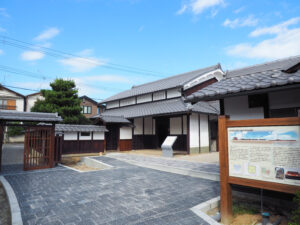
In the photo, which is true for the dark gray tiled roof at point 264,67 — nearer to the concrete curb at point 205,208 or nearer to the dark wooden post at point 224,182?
the dark wooden post at point 224,182

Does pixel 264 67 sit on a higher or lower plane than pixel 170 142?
higher

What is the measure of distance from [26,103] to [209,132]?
30.8m

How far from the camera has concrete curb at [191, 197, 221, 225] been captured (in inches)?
150

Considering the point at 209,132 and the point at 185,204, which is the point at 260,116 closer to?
the point at 185,204

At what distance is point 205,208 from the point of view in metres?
4.44

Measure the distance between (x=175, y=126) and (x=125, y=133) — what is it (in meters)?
4.47

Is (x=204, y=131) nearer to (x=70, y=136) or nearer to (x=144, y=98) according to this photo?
(x=144, y=98)

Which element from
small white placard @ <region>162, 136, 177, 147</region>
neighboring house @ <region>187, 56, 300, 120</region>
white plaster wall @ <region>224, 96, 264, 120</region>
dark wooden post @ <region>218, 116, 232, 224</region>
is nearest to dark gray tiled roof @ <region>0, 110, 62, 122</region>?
small white placard @ <region>162, 136, 177, 147</region>

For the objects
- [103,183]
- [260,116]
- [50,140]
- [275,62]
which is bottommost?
[103,183]

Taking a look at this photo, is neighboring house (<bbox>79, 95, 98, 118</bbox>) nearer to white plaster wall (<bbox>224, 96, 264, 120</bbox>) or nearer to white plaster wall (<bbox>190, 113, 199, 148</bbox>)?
white plaster wall (<bbox>190, 113, 199, 148</bbox>)

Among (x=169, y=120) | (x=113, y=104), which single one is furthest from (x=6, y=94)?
(x=169, y=120)

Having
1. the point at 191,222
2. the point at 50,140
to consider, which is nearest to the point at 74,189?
the point at 191,222

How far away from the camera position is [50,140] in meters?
9.38

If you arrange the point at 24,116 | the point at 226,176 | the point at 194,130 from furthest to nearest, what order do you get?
the point at 194,130, the point at 24,116, the point at 226,176
